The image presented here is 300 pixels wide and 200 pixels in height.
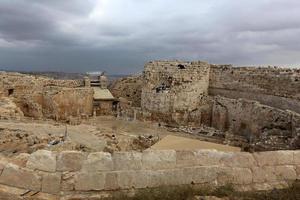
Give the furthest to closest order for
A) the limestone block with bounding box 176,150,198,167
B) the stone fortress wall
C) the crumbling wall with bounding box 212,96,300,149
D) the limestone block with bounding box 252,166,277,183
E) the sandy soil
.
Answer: the stone fortress wall
the crumbling wall with bounding box 212,96,300,149
the sandy soil
the limestone block with bounding box 252,166,277,183
the limestone block with bounding box 176,150,198,167

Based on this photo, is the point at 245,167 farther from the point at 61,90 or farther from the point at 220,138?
the point at 61,90

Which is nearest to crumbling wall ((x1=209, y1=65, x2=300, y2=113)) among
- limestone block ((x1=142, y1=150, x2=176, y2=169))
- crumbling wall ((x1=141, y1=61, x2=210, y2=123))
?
crumbling wall ((x1=141, y1=61, x2=210, y2=123))

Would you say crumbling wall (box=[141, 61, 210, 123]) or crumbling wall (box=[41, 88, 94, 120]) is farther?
crumbling wall (box=[41, 88, 94, 120])

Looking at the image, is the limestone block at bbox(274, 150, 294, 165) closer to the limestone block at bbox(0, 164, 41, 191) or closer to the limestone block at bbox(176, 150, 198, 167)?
the limestone block at bbox(176, 150, 198, 167)

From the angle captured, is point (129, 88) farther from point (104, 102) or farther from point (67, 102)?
point (67, 102)

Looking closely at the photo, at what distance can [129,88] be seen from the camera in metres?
25.5

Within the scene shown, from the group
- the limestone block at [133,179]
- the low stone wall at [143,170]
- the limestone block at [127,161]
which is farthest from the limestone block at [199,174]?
the limestone block at [127,161]

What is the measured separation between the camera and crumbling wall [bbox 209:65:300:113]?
17438 millimetres

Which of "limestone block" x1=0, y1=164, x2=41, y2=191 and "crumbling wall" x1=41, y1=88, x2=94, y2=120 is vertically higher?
"limestone block" x1=0, y1=164, x2=41, y2=191

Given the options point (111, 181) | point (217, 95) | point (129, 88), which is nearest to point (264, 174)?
point (111, 181)

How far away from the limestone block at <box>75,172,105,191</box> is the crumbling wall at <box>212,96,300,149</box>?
26.8ft

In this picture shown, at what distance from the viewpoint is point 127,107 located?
22141 mm

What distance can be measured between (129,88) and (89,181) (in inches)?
815

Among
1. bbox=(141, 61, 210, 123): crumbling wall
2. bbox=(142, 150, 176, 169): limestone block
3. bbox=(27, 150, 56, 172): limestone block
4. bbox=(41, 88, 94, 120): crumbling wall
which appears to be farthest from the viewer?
bbox=(41, 88, 94, 120): crumbling wall
